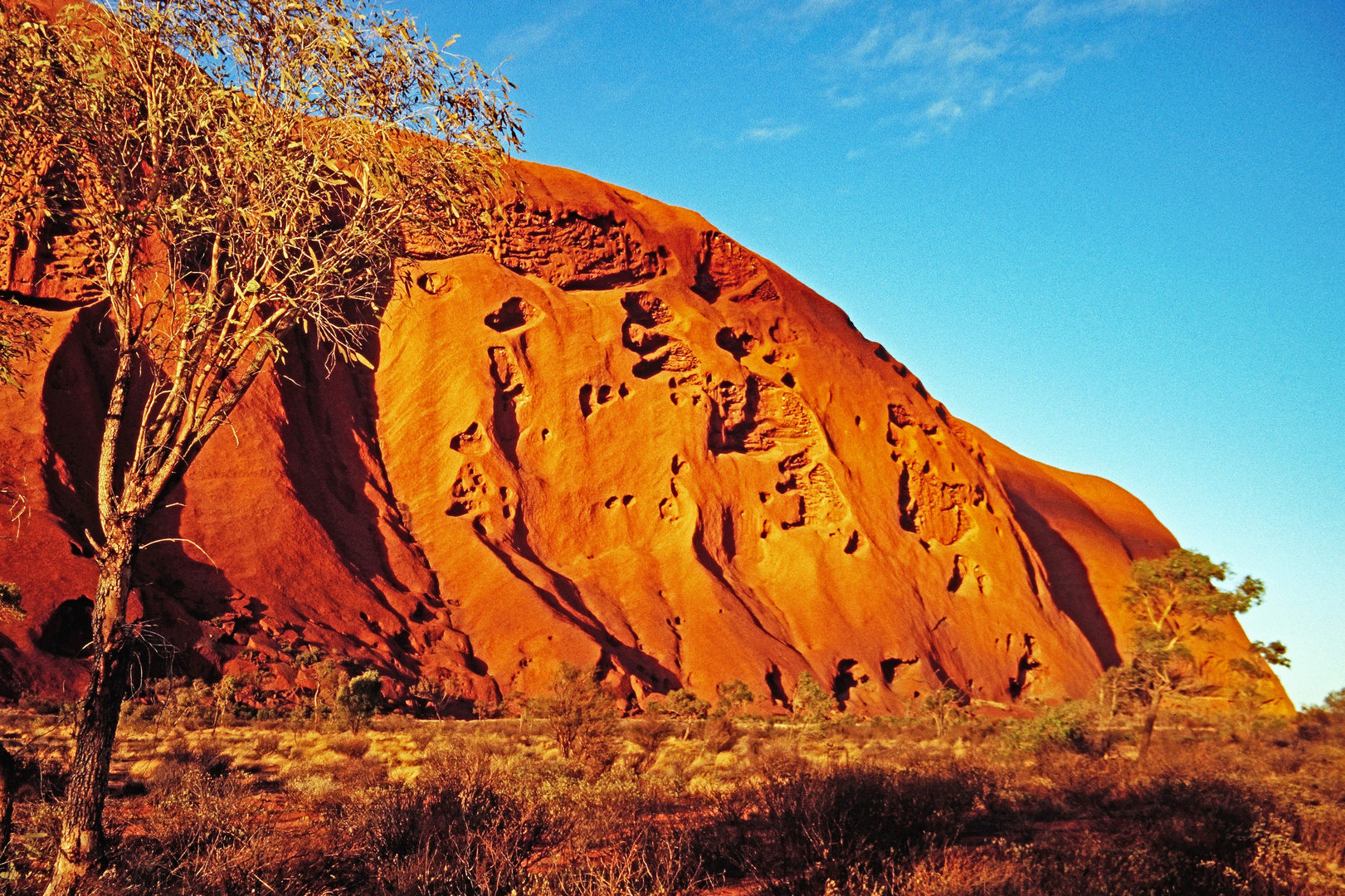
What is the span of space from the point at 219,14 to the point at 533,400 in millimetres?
34272

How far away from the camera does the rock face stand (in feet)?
92.2

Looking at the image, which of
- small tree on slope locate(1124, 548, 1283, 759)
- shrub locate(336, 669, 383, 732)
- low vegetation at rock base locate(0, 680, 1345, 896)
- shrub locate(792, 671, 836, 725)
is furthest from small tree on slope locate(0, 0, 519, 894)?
shrub locate(792, 671, 836, 725)

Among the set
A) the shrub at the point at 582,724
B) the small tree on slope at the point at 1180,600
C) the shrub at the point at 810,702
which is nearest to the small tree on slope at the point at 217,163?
the shrub at the point at 582,724

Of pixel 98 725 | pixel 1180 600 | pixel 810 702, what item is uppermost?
pixel 1180 600

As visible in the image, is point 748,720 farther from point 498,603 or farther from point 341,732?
point 341,732

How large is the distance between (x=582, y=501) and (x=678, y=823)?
1266 inches

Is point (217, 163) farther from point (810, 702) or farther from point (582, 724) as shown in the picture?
point (810, 702)

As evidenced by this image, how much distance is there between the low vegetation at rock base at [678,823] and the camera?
583cm

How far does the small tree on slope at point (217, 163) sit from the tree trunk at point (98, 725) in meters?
0.79

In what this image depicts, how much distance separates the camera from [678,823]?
8672mm

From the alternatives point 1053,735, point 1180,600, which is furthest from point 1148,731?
point 1180,600

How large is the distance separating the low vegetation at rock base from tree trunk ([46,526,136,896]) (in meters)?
0.34

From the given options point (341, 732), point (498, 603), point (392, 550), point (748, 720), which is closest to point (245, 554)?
point (392, 550)

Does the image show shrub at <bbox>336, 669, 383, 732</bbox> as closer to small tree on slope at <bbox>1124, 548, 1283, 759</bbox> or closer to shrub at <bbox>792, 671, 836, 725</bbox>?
shrub at <bbox>792, 671, 836, 725</bbox>
